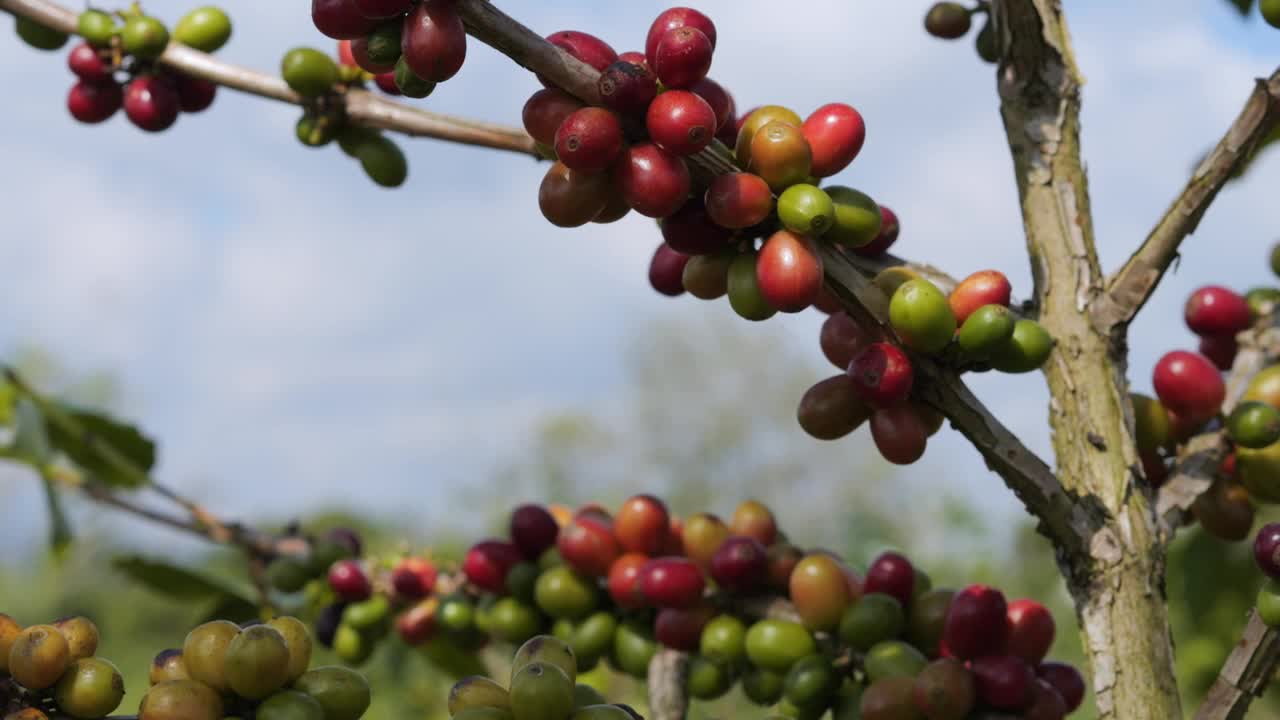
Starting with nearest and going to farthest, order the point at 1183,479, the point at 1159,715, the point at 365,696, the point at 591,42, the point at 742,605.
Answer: the point at 365,696 → the point at 591,42 → the point at 1159,715 → the point at 1183,479 → the point at 742,605

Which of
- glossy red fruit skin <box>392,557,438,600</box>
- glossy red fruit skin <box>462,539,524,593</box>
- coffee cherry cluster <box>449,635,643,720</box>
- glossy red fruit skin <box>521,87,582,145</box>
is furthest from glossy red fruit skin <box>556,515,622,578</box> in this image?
glossy red fruit skin <box>521,87,582,145</box>

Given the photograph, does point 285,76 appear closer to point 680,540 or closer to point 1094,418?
point 680,540

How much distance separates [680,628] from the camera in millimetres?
2041

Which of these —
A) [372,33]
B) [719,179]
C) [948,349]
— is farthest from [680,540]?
[372,33]

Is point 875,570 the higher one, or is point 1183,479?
point 1183,479

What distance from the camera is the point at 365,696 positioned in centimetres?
128

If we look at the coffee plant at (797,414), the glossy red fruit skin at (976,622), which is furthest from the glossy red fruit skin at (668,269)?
the glossy red fruit skin at (976,622)

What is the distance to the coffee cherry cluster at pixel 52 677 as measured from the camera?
1197 millimetres

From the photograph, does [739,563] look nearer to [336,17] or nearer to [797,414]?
[797,414]

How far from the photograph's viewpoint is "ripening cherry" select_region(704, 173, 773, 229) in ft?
4.62

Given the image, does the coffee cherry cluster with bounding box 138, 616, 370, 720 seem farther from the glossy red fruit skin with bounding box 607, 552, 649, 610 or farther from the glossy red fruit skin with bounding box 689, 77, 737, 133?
the glossy red fruit skin with bounding box 607, 552, 649, 610

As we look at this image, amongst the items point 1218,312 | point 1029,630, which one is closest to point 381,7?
point 1029,630

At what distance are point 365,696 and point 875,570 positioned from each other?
3.10 feet

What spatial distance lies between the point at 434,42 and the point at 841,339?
69 centimetres
